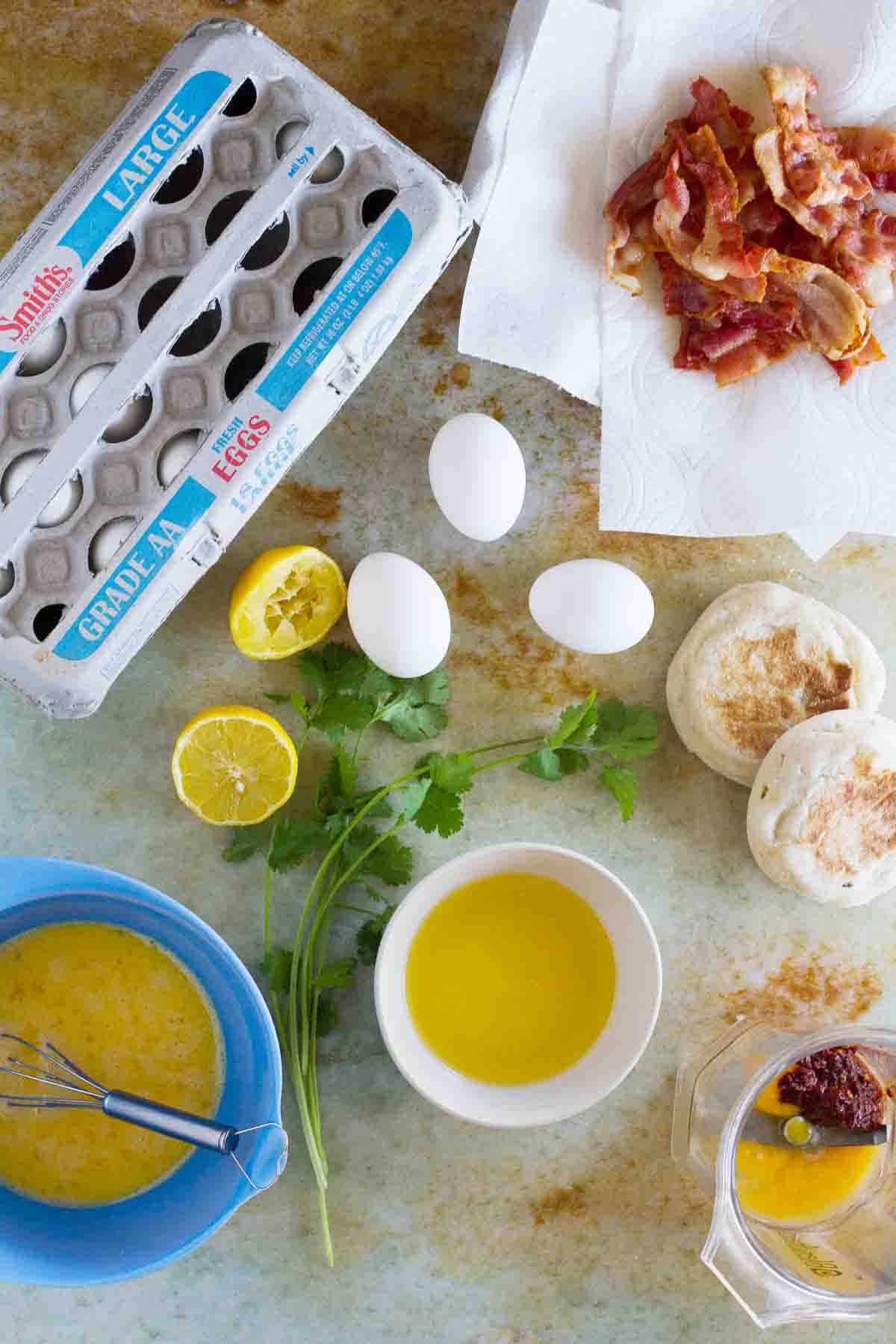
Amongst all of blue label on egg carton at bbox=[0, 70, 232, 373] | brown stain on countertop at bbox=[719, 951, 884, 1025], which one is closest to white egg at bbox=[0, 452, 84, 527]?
blue label on egg carton at bbox=[0, 70, 232, 373]

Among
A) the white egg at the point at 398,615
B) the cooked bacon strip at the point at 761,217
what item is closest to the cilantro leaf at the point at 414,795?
the white egg at the point at 398,615

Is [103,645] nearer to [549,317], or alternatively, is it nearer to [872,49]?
[549,317]

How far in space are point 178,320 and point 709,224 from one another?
507mm

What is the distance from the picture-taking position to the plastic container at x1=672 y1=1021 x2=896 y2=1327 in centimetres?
111

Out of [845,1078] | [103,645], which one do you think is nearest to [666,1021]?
[845,1078]

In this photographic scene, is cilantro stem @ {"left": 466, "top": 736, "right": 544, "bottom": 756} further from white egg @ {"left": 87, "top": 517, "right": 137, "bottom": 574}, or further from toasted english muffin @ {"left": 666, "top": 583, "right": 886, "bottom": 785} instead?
white egg @ {"left": 87, "top": 517, "right": 137, "bottom": 574}

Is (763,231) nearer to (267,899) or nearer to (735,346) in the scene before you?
(735,346)

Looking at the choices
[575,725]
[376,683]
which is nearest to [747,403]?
[575,725]

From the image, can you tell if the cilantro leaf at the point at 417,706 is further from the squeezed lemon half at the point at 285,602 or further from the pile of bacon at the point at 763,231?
the pile of bacon at the point at 763,231

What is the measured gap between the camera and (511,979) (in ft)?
3.96

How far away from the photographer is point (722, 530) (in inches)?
47.3

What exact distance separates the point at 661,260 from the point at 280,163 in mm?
388

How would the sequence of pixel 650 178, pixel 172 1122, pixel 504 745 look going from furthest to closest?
pixel 504 745 → pixel 650 178 → pixel 172 1122

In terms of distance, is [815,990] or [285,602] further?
[815,990]
